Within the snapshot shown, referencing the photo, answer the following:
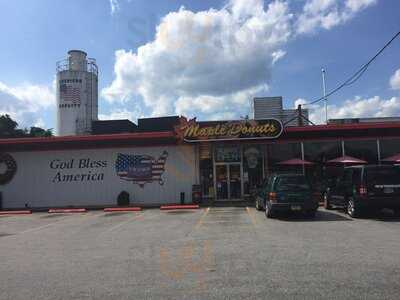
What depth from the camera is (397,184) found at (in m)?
17.4

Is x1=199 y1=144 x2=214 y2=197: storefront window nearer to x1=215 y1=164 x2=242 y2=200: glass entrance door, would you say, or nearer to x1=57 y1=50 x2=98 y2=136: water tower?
x1=215 y1=164 x2=242 y2=200: glass entrance door

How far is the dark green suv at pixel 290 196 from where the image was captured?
17906 millimetres

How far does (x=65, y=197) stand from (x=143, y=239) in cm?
1656

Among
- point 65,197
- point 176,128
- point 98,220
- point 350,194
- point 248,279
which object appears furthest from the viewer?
point 65,197

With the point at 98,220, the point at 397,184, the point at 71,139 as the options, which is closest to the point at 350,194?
the point at 397,184

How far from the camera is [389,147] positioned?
90.3 ft

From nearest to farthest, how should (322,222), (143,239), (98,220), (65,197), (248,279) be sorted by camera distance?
(248,279), (143,239), (322,222), (98,220), (65,197)

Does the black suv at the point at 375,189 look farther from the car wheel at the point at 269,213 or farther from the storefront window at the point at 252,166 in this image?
the storefront window at the point at 252,166

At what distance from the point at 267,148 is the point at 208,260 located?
18497 millimetres

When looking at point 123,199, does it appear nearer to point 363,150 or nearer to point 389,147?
point 363,150

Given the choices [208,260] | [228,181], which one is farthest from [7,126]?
[208,260]

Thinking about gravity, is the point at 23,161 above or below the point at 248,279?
above

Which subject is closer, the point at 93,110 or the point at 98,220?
the point at 98,220

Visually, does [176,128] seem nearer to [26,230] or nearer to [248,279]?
[26,230]
